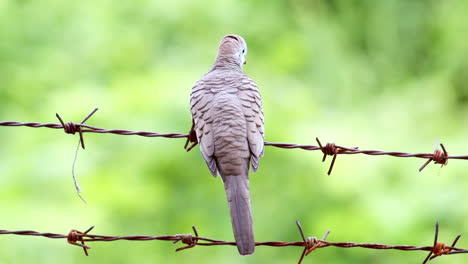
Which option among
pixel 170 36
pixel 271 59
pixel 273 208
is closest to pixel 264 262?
pixel 273 208

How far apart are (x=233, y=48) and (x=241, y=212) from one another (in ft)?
5.63

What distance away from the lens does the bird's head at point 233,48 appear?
5805 mm

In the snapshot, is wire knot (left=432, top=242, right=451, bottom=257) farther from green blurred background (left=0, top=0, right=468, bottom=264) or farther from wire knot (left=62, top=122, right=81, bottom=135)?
green blurred background (left=0, top=0, right=468, bottom=264)

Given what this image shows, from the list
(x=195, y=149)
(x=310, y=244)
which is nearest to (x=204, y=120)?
(x=310, y=244)

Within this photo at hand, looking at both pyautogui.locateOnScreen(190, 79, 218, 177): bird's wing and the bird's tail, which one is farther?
pyautogui.locateOnScreen(190, 79, 218, 177): bird's wing

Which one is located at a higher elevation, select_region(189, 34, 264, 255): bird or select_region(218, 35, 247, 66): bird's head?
select_region(218, 35, 247, 66): bird's head

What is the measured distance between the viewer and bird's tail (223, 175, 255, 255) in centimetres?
429

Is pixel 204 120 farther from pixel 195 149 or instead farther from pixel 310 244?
pixel 195 149

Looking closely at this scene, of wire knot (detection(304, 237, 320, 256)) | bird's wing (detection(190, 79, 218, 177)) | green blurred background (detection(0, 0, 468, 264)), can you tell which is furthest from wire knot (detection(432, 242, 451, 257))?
green blurred background (detection(0, 0, 468, 264))

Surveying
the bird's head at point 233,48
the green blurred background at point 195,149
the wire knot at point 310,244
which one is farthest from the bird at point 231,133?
the green blurred background at point 195,149

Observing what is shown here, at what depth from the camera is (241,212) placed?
4.45m

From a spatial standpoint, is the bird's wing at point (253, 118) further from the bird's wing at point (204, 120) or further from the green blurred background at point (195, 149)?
the green blurred background at point (195, 149)

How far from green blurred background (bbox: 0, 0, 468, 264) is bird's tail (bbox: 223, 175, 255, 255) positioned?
2598 mm

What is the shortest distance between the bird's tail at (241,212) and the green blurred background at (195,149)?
8.52 ft
